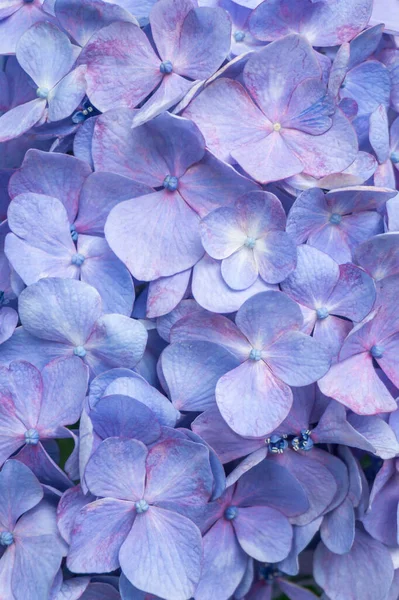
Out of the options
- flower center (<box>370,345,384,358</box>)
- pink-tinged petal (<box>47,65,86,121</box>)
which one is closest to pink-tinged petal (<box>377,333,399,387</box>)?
flower center (<box>370,345,384,358</box>)

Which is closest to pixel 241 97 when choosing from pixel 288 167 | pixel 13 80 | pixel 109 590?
pixel 288 167

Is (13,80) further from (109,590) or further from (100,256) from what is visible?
(109,590)

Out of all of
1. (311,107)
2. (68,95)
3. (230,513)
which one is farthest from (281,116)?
(230,513)

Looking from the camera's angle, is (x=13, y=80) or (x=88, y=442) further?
(x=13, y=80)

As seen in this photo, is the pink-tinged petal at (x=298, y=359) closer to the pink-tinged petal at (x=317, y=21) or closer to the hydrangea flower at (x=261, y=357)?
the hydrangea flower at (x=261, y=357)

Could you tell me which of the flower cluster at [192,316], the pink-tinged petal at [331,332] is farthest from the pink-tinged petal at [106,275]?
the pink-tinged petal at [331,332]

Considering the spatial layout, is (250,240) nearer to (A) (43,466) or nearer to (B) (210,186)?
(B) (210,186)

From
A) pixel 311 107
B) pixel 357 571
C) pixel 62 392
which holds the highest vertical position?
pixel 311 107

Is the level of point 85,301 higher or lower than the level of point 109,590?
higher
